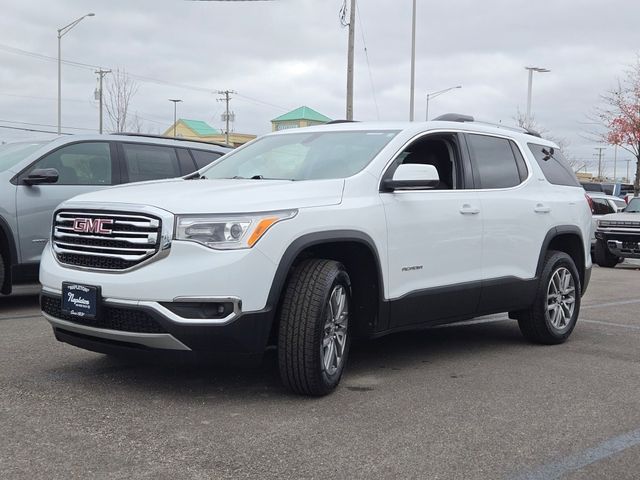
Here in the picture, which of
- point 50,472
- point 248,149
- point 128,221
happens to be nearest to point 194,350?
point 128,221

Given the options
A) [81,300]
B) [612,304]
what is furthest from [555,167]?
[81,300]

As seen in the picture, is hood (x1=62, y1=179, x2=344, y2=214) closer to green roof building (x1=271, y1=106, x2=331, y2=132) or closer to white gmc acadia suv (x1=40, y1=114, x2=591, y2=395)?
white gmc acadia suv (x1=40, y1=114, x2=591, y2=395)

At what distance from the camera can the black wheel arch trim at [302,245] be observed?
432 centimetres

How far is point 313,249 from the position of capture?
4730mm

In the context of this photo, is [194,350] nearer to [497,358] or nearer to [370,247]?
[370,247]

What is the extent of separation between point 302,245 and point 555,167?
358cm

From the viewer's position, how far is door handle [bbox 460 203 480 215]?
5.64 meters

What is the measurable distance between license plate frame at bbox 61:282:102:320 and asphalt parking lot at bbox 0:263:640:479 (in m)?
0.52

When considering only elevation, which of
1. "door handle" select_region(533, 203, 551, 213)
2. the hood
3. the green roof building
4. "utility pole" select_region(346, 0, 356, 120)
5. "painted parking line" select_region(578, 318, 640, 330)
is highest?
the green roof building

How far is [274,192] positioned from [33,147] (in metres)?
4.48

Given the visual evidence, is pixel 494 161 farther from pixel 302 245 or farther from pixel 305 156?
pixel 302 245

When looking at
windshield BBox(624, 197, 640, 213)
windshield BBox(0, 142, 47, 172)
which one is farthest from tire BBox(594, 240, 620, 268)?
windshield BBox(0, 142, 47, 172)

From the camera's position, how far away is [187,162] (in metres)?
9.16

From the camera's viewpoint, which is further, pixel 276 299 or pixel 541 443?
pixel 276 299
